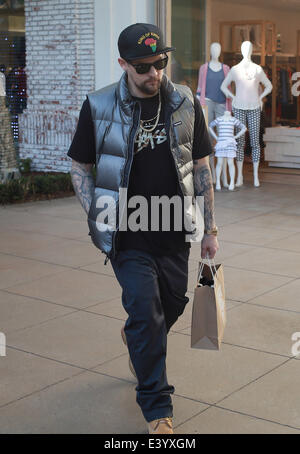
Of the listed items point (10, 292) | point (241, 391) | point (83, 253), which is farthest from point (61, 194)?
point (241, 391)

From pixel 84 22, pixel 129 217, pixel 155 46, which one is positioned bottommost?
pixel 129 217

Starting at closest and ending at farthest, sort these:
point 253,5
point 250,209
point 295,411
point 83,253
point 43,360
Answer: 1. point 295,411
2. point 43,360
3. point 83,253
4. point 250,209
5. point 253,5

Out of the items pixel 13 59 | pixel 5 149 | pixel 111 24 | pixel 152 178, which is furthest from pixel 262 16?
pixel 152 178

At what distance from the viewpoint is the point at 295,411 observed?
3867mm

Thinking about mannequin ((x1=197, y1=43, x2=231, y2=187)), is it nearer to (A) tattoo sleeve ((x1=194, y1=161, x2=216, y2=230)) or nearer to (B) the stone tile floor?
(B) the stone tile floor

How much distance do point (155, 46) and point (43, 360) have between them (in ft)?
6.95

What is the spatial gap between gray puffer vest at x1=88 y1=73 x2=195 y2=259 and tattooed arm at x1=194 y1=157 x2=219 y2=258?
15 centimetres

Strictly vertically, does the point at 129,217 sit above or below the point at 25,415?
above

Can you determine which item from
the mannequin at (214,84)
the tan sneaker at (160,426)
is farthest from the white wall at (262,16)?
the tan sneaker at (160,426)

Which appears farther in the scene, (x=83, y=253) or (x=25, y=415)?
(x=83, y=253)

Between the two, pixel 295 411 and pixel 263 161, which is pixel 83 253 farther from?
pixel 263 161

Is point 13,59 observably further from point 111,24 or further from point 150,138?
point 150,138

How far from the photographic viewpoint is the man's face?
3.57 metres

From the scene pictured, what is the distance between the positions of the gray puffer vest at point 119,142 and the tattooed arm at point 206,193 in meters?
0.15
